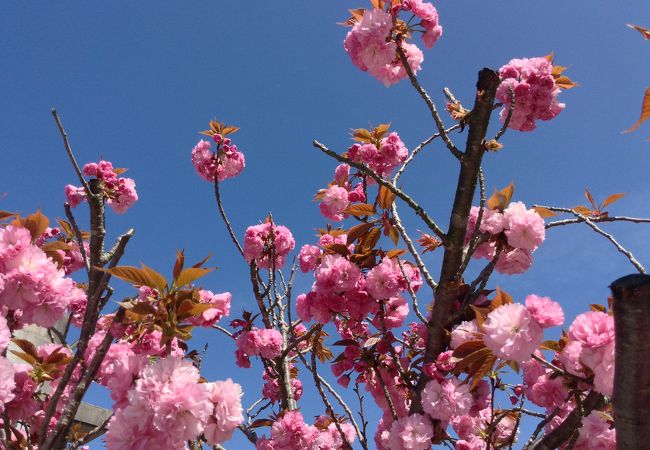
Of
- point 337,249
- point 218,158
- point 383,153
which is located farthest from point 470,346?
point 218,158

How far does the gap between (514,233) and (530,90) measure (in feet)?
3.26

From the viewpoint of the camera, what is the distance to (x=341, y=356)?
2.89 m

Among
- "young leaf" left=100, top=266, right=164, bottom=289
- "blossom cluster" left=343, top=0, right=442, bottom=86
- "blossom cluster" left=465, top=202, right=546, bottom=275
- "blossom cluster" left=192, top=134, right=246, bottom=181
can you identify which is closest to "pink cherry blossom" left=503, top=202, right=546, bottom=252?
"blossom cluster" left=465, top=202, right=546, bottom=275

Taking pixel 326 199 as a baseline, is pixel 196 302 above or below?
below

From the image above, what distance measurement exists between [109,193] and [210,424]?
10.1 ft

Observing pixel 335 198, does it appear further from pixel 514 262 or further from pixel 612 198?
pixel 612 198

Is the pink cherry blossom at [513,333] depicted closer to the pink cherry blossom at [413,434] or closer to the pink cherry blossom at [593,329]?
the pink cherry blossom at [593,329]

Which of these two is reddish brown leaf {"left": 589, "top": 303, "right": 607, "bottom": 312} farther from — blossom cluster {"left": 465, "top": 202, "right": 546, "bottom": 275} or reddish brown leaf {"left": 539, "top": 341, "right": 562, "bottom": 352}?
blossom cluster {"left": 465, "top": 202, "right": 546, "bottom": 275}

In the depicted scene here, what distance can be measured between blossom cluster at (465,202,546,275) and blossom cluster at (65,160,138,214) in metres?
2.96

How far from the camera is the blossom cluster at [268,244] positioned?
4031 mm

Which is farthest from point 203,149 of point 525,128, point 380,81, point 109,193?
point 525,128

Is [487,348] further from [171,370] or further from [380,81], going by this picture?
[380,81]

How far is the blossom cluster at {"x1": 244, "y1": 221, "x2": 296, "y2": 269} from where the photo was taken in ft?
13.2

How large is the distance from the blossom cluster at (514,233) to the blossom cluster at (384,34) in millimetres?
1232
